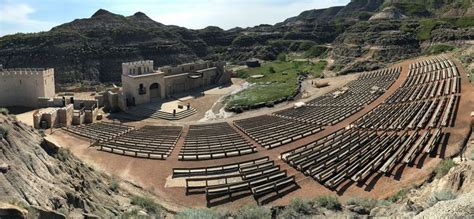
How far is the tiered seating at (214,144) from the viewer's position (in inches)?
1217

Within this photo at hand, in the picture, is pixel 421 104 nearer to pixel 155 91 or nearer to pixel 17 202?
pixel 17 202

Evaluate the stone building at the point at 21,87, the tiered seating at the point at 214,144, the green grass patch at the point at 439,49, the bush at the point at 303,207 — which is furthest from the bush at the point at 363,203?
the green grass patch at the point at 439,49

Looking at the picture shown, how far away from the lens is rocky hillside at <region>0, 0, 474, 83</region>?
7519 cm

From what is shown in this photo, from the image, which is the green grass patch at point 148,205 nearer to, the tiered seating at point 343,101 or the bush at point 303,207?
the bush at point 303,207

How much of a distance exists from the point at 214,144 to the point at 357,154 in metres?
12.0

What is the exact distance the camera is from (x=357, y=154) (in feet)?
87.6

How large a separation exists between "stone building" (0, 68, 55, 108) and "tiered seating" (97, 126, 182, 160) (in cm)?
1526

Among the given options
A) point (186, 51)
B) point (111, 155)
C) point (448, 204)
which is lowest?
point (111, 155)

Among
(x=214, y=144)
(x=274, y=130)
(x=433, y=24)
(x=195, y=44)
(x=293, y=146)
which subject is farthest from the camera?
(x=195, y=44)

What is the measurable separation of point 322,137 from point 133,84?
1129 inches

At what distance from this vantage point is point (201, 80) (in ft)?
218

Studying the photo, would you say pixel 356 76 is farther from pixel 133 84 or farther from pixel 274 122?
pixel 133 84

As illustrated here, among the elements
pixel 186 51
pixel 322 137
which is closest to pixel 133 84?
pixel 322 137

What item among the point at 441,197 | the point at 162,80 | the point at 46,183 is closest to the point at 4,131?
the point at 46,183
